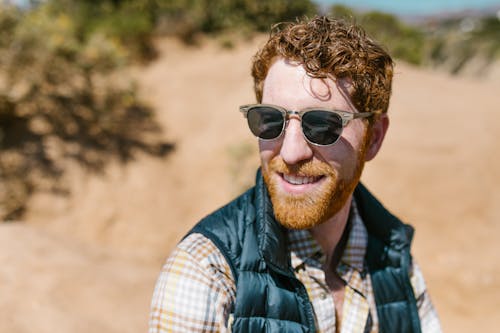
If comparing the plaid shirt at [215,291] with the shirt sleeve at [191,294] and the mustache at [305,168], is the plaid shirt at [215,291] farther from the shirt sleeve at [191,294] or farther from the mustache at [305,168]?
the mustache at [305,168]

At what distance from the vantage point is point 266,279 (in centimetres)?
141

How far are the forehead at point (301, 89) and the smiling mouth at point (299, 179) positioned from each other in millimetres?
220

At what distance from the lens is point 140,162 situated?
899cm

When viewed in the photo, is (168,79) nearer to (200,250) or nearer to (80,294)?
(80,294)

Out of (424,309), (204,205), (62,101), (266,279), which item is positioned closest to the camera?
(266,279)

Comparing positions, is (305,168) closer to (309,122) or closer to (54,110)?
(309,122)

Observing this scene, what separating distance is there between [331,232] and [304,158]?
39 cm

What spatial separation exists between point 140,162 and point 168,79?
12.8ft

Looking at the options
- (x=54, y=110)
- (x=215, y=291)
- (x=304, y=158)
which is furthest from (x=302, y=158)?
(x=54, y=110)

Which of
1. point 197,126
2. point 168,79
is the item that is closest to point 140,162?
point 197,126

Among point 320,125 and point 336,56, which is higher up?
point 336,56

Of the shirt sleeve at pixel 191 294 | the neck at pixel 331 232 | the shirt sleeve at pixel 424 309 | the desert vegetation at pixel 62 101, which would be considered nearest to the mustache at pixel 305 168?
the neck at pixel 331 232

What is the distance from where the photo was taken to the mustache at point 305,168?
148 centimetres

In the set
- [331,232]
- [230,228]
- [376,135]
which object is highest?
[376,135]
